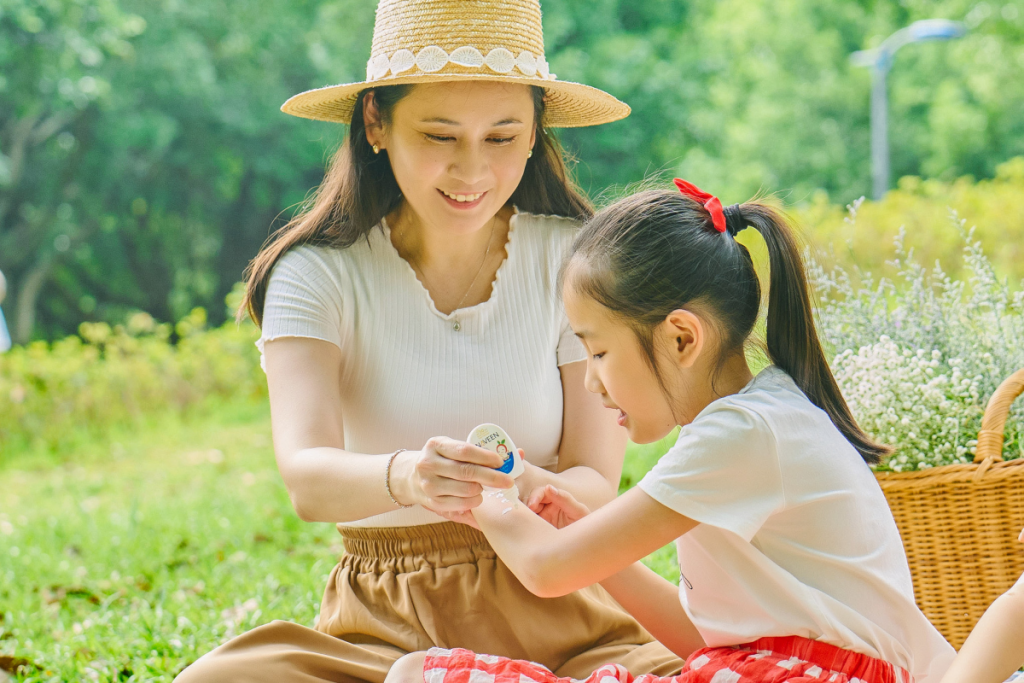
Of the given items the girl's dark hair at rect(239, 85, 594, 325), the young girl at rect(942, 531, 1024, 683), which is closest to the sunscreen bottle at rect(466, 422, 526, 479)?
the girl's dark hair at rect(239, 85, 594, 325)

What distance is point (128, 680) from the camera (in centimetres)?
258

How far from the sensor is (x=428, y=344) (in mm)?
2104

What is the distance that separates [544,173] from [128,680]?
1656 millimetres

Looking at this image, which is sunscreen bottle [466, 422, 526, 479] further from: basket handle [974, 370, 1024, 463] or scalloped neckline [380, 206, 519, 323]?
basket handle [974, 370, 1024, 463]

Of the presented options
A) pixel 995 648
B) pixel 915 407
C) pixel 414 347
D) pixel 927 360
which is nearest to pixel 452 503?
pixel 414 347

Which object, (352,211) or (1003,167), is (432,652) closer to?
(352,211)

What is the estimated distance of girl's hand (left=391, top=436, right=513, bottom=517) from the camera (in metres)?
1.62

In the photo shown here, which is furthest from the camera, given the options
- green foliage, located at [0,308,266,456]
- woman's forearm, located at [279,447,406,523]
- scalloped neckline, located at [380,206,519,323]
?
green foliage, located at [0,308,266,456]

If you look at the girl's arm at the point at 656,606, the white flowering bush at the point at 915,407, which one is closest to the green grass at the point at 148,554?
the white flowering bush at the point at 915,407

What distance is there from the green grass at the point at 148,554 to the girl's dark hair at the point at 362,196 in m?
1.17

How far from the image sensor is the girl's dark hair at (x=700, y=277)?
163 cm

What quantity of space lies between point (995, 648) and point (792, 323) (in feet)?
2.14

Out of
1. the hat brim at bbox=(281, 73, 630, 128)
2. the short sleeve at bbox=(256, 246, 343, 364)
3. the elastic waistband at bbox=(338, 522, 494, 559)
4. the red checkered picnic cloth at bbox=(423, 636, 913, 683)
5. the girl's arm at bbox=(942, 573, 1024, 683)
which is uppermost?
the hat brim at bbox=(281, 73, 630, 128)

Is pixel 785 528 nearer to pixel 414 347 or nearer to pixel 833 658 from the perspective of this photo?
pixel 833 658
